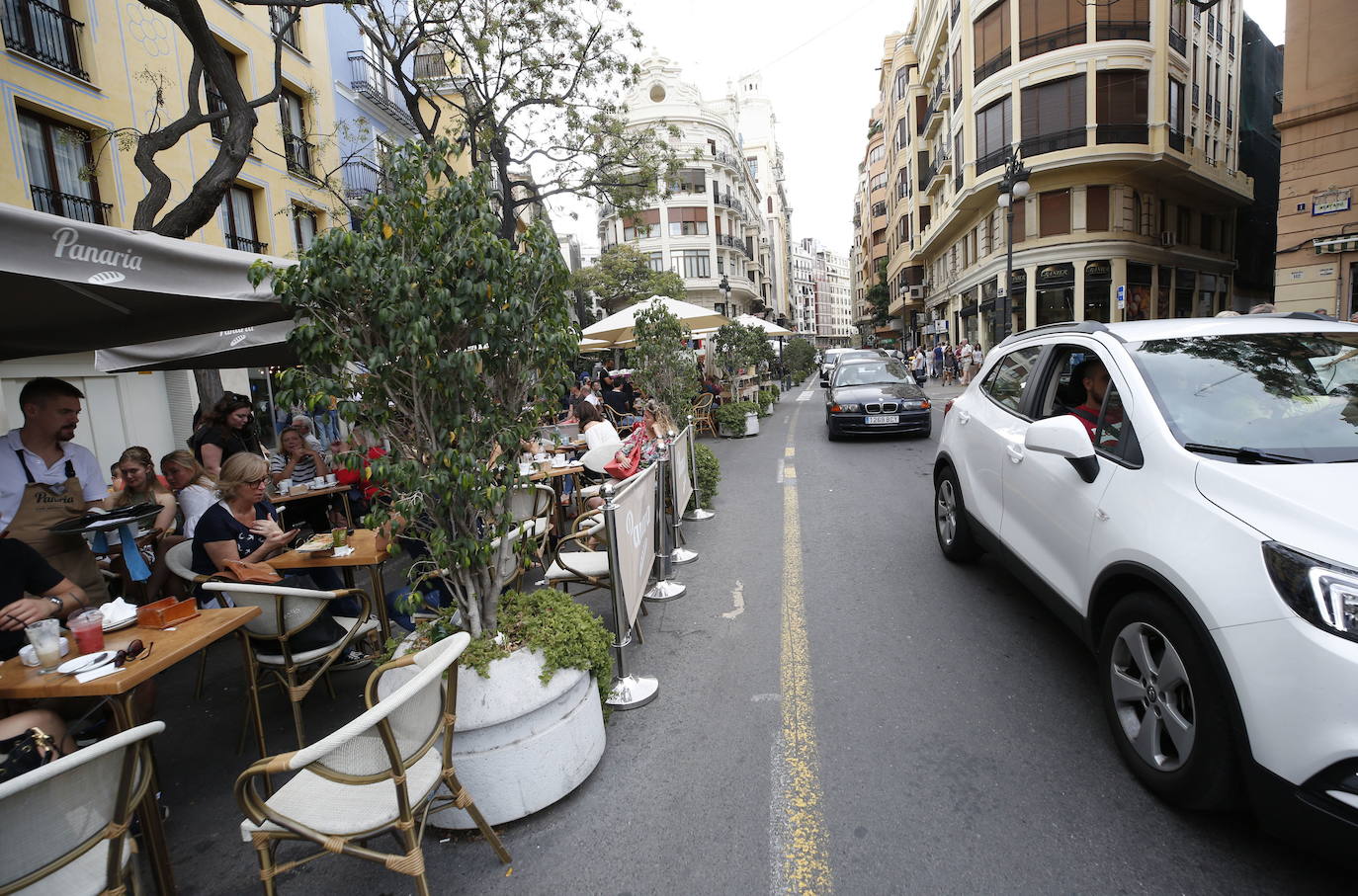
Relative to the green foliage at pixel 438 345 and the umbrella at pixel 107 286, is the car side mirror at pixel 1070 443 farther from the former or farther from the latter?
the umbrella at pixel 107 286

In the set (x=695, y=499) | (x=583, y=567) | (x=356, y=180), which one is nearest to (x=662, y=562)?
(x=583, y=567)

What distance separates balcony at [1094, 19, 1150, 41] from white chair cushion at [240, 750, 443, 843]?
33.1m

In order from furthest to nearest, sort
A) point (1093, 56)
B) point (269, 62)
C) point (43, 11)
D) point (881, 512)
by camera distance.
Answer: point (1093, 56), point (269, 62), point (43, 11), point (881, 512)

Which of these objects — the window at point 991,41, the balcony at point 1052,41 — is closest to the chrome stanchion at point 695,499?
the balcony at point 1052,41

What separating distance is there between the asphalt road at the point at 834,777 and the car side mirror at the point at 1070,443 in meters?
1.22

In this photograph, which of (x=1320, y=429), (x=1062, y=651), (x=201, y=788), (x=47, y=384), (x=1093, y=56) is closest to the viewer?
(x=1320, y=429)

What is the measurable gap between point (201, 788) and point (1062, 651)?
15.3ft

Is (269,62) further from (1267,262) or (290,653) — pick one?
(1267,262)

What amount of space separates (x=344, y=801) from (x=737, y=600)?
3.22 meters

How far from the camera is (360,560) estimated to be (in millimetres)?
4043

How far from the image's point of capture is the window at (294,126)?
17.1 metres

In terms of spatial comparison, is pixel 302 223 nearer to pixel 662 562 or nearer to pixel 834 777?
pixel 662 562

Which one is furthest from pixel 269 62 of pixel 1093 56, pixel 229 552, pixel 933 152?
pixel 933 152

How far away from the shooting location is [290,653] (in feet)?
11.6
